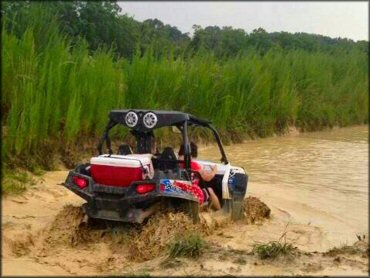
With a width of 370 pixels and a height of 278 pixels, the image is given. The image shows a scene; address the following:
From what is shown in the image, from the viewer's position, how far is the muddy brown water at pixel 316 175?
26.0 feet

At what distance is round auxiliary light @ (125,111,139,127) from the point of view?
6.48m

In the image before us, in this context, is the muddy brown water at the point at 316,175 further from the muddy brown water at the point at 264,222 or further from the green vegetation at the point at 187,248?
the green vegetation at the point at 187,248

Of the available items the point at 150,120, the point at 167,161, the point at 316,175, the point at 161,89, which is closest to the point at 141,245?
the point at 167,161

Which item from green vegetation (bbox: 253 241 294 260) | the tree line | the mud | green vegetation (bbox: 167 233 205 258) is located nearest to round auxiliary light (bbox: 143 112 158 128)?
green vegetation (bbox: 167 233 205 258)

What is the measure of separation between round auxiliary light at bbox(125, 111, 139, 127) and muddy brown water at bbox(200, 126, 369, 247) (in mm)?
2651

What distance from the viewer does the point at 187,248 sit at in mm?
5086

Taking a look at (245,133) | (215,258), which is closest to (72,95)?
(215,258)

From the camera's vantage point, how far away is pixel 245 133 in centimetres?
1545

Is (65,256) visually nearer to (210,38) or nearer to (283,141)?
(283,141)

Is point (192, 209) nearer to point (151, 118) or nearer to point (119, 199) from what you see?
point (119, 199)

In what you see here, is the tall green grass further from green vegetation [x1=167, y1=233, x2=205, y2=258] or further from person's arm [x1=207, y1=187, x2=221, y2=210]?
green vegetation [x1=167, y1=233, x2=205, y2=258]

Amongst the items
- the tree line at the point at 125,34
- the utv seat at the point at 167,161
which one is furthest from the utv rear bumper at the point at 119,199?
the tree line at the point at 125,34

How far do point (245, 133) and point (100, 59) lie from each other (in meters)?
5.62

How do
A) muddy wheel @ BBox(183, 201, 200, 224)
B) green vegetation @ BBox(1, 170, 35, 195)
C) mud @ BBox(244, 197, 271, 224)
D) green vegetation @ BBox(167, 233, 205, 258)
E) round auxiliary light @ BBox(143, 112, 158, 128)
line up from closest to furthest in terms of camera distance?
1. green vegetation @ BBox(167, 233, 205, 258)
2. muddy wheel @ BBox(183, 201, 200, 224)
3. round auxiliary light @ BBox(143, 112, 158, 128)
4. green vegetation @ BBox(1, 170, 35, 195)
5. mud @ BBox(244, 197, 271, 224)
